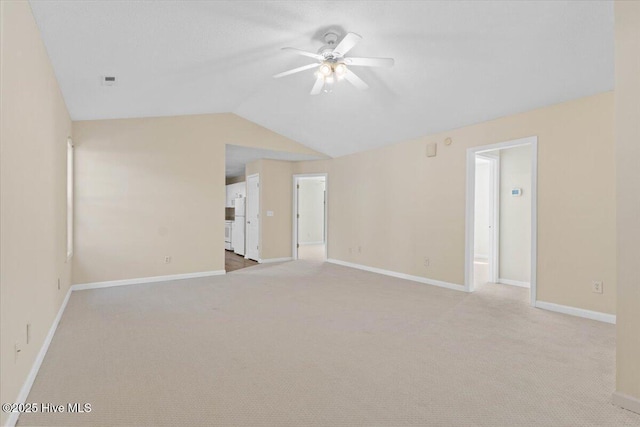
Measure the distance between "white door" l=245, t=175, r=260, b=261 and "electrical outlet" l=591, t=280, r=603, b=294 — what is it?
5842 millimetres

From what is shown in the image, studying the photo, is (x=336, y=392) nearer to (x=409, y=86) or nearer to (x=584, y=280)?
(x=584, y=280)

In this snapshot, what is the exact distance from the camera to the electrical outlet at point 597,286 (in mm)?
3639

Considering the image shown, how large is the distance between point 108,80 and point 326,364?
3658 mm

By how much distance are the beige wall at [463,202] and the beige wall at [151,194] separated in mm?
2518

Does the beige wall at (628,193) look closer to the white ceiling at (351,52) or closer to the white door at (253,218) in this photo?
the white ceiling at (351,52)

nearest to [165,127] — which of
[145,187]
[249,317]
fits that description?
[145,187]

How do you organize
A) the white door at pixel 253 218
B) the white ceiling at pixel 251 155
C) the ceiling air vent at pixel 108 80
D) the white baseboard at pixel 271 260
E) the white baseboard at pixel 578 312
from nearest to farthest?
the white baseboard at pixel 578 312 → the ceiling air vent at pixel 108 80 → the white ceiling at pixel 251 155 → the white baseboard at pixel 271 260 → the white door at pixel 253 218

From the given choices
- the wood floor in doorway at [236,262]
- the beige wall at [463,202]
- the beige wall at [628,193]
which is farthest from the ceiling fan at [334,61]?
the wood floor in doorway at [236,262]

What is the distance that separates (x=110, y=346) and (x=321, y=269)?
13.9ft

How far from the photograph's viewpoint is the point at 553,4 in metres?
2.64

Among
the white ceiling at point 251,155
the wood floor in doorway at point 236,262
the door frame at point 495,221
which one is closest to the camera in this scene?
the door frame at point 495,221

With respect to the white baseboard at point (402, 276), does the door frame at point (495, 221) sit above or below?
above

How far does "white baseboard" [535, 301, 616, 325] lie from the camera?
3564 mm

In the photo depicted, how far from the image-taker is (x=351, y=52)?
144 inches
